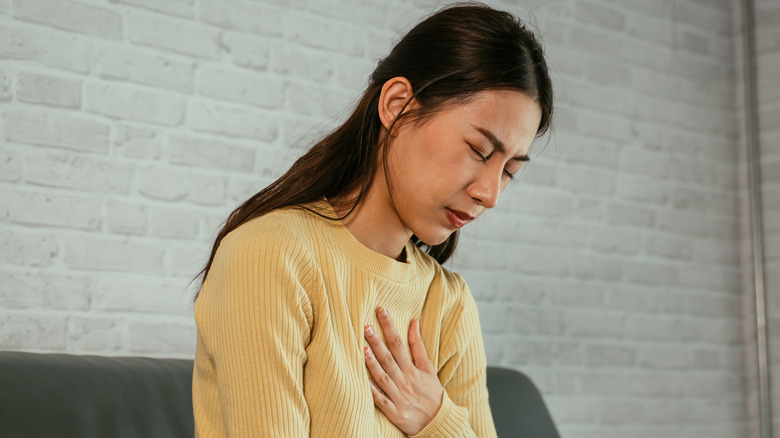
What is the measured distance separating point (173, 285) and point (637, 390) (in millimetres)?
1439

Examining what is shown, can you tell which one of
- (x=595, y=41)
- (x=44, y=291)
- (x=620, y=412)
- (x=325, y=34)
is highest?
(x=595, y=41)

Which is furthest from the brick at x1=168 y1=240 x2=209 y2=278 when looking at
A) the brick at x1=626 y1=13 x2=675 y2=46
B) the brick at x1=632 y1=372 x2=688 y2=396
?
the brick at x1=626 y1=13 x2=675 y2=46

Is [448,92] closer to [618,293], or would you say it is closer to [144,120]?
[144,120]

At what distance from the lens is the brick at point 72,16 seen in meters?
1.60

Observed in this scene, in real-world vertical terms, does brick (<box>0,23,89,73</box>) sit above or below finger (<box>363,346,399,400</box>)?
above

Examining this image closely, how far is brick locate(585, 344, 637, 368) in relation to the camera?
7.86ft

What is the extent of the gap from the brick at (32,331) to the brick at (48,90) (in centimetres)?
40

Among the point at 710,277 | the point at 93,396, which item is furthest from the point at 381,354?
the point at 710,277

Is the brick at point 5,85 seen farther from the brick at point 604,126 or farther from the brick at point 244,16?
the brick at point 604,126

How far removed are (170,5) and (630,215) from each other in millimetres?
1460

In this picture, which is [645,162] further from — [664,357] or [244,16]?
[244,16]

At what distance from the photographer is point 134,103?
1699mm

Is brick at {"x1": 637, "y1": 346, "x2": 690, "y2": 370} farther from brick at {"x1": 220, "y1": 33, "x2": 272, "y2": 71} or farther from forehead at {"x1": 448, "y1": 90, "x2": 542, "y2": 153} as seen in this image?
forehead at {"x1": 448, "y1": 90, "x2": 542, "y2": 153}

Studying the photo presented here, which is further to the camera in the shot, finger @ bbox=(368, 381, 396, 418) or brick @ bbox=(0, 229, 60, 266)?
brick @ bbox=(0, 229, 60, 266)
